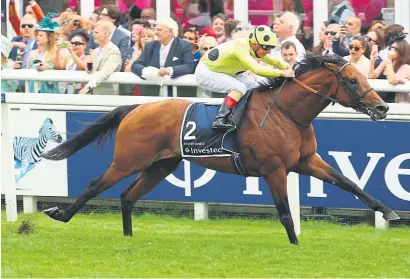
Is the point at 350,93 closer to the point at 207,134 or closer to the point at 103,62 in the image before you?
the point at 207,134

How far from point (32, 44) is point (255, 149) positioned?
17.9ft

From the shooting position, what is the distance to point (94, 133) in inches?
451

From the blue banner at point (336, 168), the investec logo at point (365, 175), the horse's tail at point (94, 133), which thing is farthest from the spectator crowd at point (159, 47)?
the horse's tail at point (94, 133)

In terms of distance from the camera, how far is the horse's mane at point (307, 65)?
1061 centimetres

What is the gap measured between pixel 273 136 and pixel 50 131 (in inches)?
121

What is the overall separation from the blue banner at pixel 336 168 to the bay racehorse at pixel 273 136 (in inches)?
46.3

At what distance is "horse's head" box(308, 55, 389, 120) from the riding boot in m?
0.85

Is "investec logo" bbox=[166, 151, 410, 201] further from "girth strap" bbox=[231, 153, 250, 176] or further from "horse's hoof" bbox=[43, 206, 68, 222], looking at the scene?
"horse's hoof" bbox=[43, 206, 68, 222]

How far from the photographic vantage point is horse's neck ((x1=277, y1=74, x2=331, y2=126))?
1070cm

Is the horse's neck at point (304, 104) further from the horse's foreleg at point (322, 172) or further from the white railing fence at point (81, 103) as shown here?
the white railing fence at point (81, 103)

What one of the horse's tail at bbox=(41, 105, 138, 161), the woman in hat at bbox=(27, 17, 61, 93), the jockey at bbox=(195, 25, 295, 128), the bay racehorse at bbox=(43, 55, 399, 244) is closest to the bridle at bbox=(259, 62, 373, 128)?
the bay racehorse at bbox=(43, 55, 399, 244)

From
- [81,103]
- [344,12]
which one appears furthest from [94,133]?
[344,12]

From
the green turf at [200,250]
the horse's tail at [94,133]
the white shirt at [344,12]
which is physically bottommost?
the green turf at [200,250]

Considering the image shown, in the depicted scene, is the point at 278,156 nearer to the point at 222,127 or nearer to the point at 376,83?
the point at 222,127
